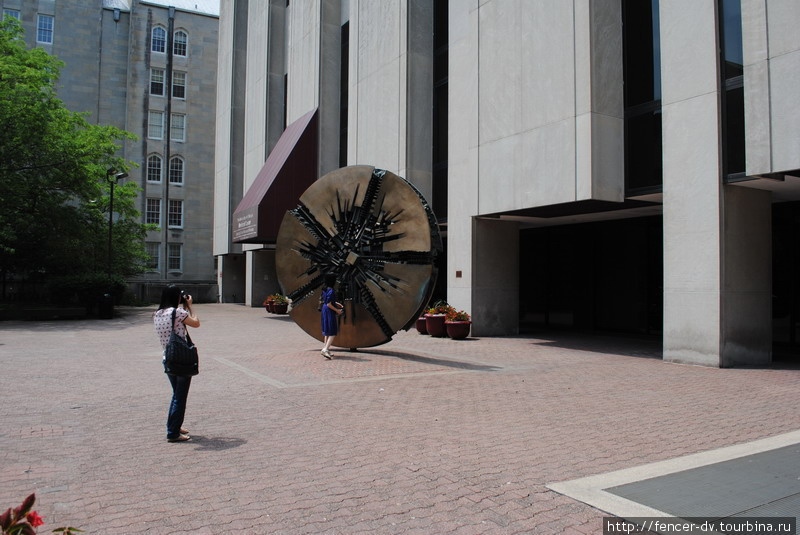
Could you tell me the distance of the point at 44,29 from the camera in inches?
1965

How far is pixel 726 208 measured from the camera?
12.0 meters

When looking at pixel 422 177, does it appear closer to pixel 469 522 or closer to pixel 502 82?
pixel 502 82

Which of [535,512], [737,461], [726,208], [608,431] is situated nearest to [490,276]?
[726,208]

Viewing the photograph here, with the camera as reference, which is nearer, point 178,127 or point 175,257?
point 175,257

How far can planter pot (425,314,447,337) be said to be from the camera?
58.4 ft

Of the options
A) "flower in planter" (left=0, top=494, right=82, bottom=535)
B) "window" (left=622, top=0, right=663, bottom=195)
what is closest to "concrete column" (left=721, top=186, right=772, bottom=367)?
"window" (left=622, top=0, right=663, bottom=195)

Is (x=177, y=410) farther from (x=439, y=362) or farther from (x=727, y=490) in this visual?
(x=439, y=362)

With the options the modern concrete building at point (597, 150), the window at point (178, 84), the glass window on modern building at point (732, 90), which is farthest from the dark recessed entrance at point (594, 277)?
the window at point (178, 84)

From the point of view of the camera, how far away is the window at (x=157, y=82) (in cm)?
5234

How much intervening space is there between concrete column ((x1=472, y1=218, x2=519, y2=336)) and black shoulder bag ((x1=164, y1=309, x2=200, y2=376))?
41.1ft

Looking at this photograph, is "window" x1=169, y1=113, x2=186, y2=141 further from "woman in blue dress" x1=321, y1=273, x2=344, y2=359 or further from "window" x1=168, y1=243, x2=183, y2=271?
"woman in blue dress" x1=321, y1=273, x2=344, y2=359

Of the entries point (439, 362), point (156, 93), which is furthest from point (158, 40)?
point (439, 362)

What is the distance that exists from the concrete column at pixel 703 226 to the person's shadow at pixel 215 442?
9.82m

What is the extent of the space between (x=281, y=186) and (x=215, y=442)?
2158 cm
